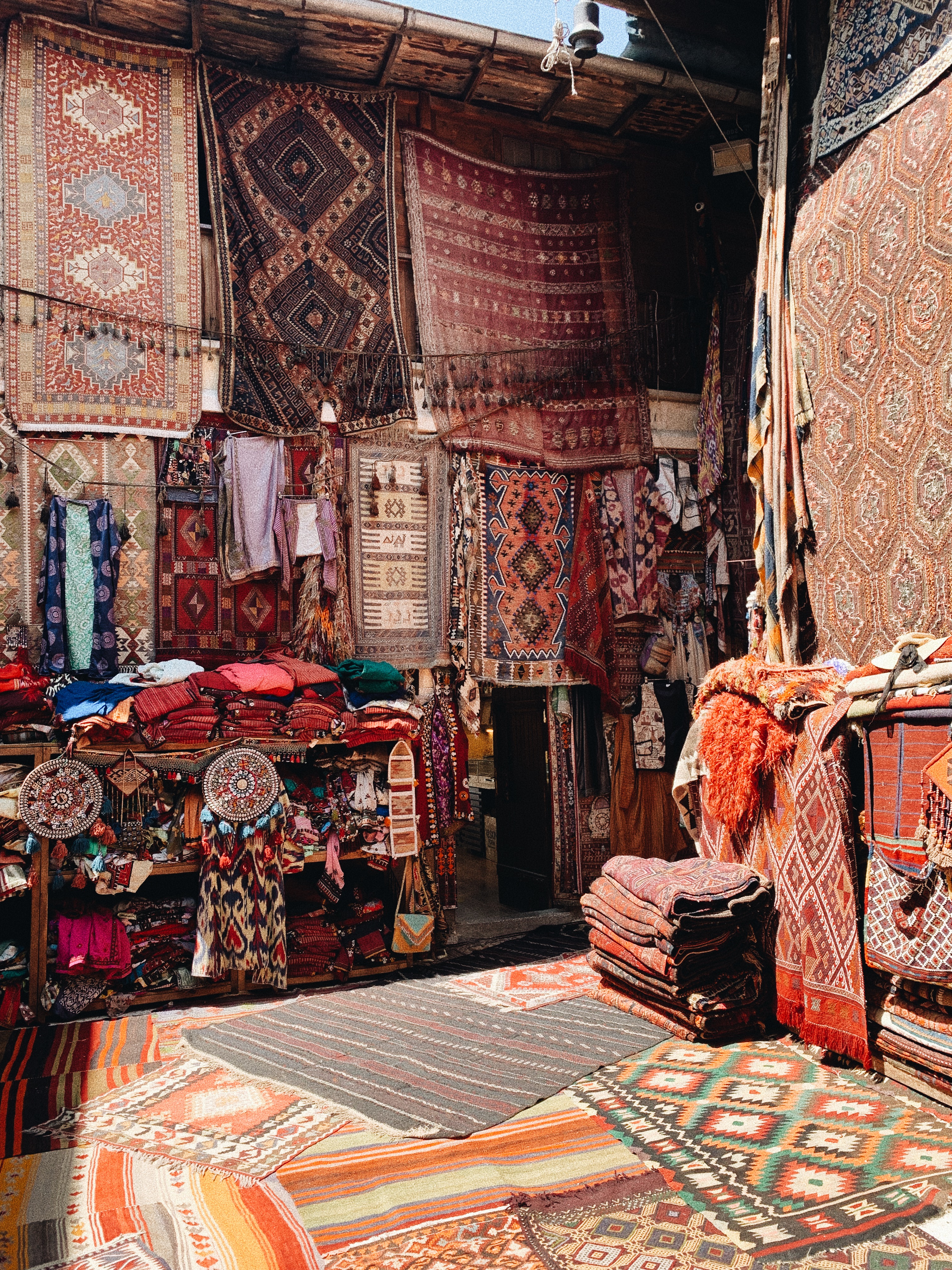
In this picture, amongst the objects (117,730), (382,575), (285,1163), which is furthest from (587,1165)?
(382,575)

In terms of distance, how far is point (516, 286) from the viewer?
7.47 metres

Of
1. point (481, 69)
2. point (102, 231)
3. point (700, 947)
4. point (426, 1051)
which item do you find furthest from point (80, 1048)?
point (481, 69)

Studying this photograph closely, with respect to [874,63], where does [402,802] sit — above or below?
below

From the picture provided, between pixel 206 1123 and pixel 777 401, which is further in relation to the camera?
pixel 777 401

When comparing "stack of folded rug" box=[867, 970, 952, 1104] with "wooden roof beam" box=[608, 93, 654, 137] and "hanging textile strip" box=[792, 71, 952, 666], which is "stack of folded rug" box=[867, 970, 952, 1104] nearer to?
"hanging textile strip" box=[792, 71, 952, 666]

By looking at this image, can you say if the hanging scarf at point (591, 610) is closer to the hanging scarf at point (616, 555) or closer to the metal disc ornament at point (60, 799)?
the hanging scarf at point (616, 555)

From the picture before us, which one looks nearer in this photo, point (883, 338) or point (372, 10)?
point (883, 338)

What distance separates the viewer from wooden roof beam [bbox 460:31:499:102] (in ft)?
21.7

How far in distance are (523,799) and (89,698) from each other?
149 inches

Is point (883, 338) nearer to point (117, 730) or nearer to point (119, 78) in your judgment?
point (117, 730)

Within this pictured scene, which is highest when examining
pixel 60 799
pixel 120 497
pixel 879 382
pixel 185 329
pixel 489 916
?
pixel 185 329

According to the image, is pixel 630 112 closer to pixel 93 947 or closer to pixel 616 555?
pixel 616 555

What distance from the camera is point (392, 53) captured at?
21.7ft

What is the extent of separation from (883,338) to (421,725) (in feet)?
11.7
